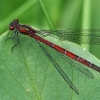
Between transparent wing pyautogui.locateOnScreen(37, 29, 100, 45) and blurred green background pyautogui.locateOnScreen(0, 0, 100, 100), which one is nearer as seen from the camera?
transparent wing pyautogui.locateOnScreen(37, 29, 100, 45)

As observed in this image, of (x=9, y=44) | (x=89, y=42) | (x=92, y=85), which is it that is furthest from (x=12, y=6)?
(x=92, y=85)

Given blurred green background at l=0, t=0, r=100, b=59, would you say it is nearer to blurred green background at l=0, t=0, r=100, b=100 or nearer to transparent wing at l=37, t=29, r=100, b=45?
blurred green background at l=0, t=0, r=100, b=100

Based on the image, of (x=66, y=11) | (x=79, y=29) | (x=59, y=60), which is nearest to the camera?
(x=59, y=60)

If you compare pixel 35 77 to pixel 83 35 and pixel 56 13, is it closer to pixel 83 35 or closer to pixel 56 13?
pixel 83 35

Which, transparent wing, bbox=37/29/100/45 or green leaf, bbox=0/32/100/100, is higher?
transparent wing, bbox=37/29/100/45

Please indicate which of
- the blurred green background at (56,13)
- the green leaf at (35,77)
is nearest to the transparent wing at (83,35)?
the blurred green background at (56,13)

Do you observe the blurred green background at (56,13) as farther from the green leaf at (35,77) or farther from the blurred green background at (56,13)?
the green leaf at (35,77)

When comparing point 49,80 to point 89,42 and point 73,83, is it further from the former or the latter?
point 89,42

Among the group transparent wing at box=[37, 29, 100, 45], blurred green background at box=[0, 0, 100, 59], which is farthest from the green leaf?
blurred green background at box=[0, 0, 100, 59]
